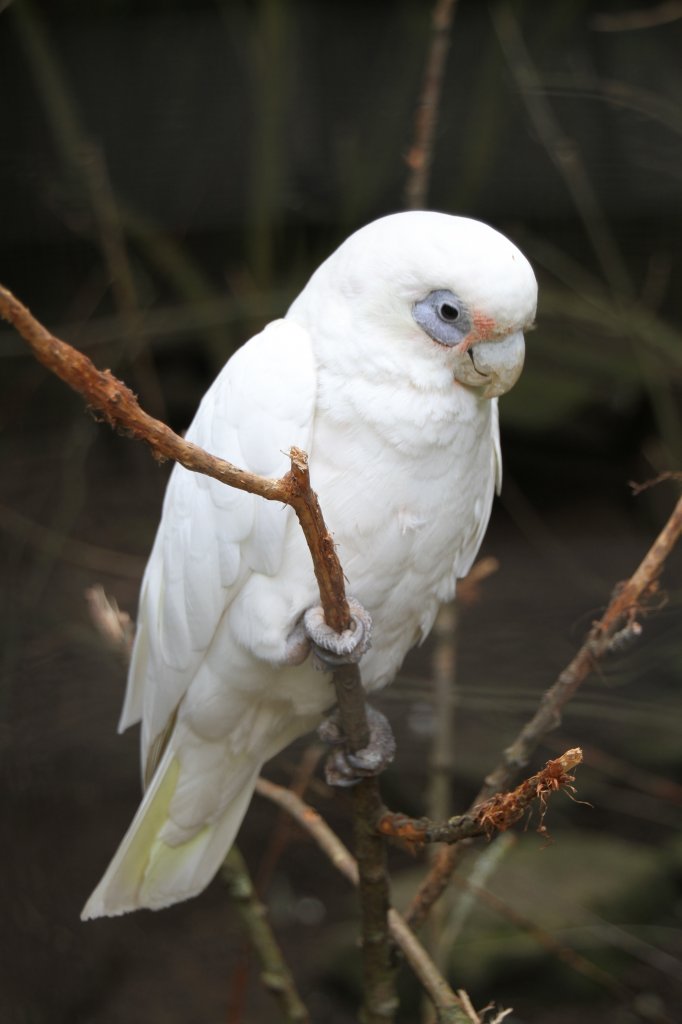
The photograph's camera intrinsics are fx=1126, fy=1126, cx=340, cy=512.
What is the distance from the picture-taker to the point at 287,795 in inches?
66.9

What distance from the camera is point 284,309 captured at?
285 cm

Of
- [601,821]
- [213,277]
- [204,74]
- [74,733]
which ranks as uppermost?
[204,74]

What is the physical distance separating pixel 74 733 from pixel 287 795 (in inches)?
39.6

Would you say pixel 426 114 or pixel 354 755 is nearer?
pixel 354 755

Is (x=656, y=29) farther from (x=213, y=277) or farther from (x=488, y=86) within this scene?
(x=213, y=277)

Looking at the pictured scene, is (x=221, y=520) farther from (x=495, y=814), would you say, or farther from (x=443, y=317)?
(x=495, y=814)

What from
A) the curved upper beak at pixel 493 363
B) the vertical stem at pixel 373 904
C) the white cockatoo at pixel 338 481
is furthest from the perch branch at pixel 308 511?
the curved upper beak at pixel 493 363

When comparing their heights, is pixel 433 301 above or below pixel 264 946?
above

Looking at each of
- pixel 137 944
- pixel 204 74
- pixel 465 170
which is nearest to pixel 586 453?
pixel 465 170

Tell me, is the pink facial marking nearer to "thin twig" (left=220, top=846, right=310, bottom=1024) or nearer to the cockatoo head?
the cockatoo head

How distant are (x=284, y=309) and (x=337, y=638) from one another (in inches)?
65.4

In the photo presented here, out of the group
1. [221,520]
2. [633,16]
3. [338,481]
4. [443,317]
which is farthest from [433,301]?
[633,16]

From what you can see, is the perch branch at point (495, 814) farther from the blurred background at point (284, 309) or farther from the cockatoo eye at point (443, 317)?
the blurred background at point (284, 309)

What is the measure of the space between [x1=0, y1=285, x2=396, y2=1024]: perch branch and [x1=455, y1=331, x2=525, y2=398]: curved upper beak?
0.37m
